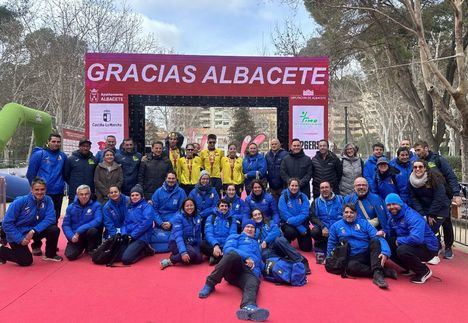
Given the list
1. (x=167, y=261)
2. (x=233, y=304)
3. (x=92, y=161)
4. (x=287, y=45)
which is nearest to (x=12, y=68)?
(x=287, y=45)

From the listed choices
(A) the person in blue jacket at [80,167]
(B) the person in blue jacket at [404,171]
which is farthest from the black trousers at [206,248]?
(B) the person in blue jacket at [404,171]

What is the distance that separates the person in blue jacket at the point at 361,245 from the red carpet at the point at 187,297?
160mm

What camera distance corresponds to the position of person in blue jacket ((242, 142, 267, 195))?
23.0ft

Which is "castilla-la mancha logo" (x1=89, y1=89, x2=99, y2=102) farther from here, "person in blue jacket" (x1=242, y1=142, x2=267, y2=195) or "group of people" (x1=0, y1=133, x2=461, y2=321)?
"person in blue jacket" (x1=242, y1=142, x2=267, y2=195)

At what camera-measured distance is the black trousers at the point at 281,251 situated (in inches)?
194

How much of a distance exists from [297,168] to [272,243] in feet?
6.09

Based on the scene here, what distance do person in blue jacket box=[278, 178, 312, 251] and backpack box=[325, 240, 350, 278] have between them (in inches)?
39.7

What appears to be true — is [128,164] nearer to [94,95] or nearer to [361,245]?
[94,95]

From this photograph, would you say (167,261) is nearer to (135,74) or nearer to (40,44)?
(135,74)

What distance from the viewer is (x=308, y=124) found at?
8914 millimetres

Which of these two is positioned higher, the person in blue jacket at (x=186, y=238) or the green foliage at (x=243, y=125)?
the green foliage at (x=243, y=125)

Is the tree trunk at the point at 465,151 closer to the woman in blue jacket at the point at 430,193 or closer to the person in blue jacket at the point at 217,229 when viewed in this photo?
the woman in blue jacket at the point at 430,193

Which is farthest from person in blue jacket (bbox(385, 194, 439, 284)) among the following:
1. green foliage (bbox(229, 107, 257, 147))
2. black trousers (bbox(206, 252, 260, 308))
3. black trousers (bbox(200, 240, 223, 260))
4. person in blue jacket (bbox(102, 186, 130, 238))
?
green foliage (bbox(229, 107, 257, 147))

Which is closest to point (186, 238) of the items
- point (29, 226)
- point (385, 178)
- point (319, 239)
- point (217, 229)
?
point (217, 229)
